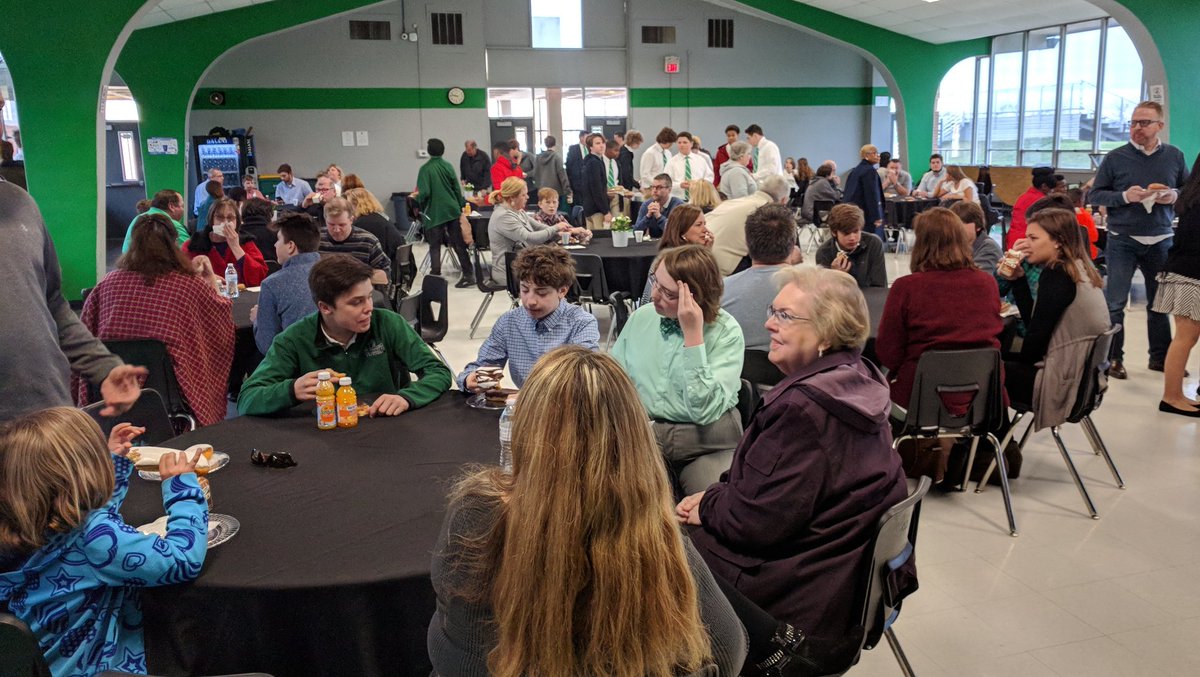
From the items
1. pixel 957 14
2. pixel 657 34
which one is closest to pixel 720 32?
pixel 657 34

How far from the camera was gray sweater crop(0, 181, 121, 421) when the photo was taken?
84.3 inches

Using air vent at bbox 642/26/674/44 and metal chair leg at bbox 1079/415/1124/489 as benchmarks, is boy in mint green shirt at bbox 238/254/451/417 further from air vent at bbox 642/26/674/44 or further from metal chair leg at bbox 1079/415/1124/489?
air vent at bbox 642/26/674/44

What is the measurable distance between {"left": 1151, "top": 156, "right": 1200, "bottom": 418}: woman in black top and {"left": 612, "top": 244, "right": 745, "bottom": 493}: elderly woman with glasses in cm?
327

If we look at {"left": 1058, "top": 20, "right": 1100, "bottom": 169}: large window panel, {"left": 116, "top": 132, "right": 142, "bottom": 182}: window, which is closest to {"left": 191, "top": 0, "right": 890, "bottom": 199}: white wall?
{"left": 116, "top": 132, "right": 142, "bottom": 182}: window

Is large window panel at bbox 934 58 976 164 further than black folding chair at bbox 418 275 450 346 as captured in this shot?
Yes

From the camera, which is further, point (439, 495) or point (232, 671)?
point (439, 495)

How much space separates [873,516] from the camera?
79.1 inches

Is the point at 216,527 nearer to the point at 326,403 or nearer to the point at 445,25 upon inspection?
the point at 326,403

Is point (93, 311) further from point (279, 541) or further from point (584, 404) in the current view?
point (584, 404)

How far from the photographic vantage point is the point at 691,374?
2.85 m

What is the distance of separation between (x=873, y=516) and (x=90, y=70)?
327 inches

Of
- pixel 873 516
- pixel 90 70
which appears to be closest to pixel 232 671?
pixel 873 516

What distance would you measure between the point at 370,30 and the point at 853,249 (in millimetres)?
12479

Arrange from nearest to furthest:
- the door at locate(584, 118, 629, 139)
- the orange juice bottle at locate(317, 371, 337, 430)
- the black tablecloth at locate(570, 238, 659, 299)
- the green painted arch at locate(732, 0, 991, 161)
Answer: the orange juice bottle at locate(317, 371, 337, 430), the black tablecloth at locate(570, 238, 659, 299), the green painted arch at locate(732, 0, 991, 161), the door at locate(584, 118, 629, 139)
